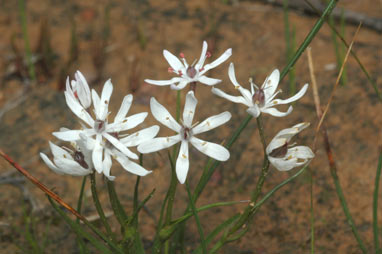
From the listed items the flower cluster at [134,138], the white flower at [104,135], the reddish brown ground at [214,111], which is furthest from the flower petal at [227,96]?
the reddish brown ground at [214,111]

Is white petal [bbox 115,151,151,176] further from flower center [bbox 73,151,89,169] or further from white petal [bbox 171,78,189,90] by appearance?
white petal [bbox 171,78,189,90]

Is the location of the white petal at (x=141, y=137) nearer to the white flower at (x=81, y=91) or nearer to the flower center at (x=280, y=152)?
the white flower at (x=81, y=91)

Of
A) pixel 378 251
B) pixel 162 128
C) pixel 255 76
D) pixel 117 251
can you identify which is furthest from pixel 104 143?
pixel 255 76

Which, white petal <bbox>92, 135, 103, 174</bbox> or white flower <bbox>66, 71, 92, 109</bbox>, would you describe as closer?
white petal <bbox>92, 135, 103, 174</bbox>

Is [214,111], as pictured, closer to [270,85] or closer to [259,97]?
[270,85]

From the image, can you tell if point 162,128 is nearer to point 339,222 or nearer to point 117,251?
point 339,222

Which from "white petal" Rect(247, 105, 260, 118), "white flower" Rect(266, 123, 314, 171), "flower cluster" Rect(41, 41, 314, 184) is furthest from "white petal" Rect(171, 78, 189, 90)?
"white flower" Rect(266, 123, 314, 171)
